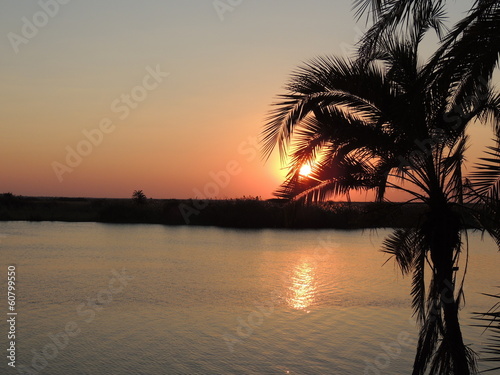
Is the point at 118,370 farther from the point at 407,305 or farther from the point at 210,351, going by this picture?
the point at 407,305

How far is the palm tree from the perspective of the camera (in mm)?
8797

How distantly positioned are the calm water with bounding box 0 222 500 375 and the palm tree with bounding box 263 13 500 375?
7.72 ft

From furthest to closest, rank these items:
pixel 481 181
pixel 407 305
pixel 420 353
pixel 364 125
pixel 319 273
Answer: pixel 319 273
pixel 407 305
pixel 364 125
pixel 420 353
pixel 481 181

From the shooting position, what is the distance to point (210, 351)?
1173 cm

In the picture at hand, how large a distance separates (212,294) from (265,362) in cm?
726

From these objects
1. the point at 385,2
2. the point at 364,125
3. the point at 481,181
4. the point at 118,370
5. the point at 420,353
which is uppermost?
the point at 385,2

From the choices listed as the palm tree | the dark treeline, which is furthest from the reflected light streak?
the dark treeline

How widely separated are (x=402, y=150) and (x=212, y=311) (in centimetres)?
815

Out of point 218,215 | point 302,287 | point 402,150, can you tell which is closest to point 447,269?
point 402,150

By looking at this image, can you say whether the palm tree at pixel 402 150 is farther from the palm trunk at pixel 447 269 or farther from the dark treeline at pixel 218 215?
the dark treeline at pixel 218 215

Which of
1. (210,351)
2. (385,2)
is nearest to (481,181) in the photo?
(385,2)

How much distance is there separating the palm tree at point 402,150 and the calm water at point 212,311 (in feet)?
7.72

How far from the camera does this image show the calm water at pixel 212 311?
11.1 meters

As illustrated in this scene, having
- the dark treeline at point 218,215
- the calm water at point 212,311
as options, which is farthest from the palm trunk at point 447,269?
the dark treeline at point 218,215
